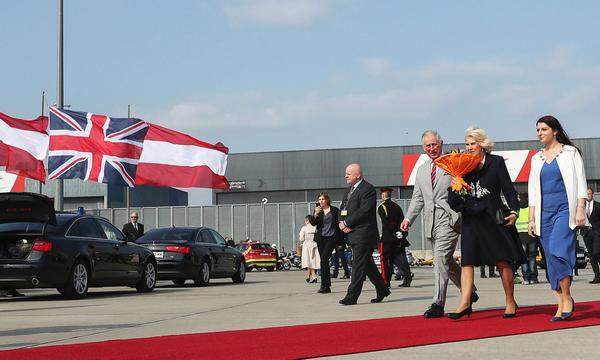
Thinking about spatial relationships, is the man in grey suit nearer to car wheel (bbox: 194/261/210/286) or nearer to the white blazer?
the white blazer

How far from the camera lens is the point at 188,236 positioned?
Answer: 22.9 metres

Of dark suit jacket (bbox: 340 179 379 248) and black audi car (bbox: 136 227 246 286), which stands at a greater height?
dark suit jacket (bbox: 340 179 379 248)

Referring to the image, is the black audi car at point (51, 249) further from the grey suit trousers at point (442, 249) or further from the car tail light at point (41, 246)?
the grey suit trousers at point (442, 249)

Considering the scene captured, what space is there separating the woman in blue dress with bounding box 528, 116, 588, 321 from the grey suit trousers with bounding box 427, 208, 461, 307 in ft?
3.77

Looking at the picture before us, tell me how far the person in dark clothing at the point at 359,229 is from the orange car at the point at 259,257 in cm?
2860

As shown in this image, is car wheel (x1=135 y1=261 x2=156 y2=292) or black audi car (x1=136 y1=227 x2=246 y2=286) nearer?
car wheel (x1=135 y1=261 x2=156 y2=292)

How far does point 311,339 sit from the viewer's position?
28.4 feet

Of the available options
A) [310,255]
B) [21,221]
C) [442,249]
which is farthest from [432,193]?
[310,255]

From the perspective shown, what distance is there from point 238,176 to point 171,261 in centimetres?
5813

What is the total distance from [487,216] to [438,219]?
0.85m

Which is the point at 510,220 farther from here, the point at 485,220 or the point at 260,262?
the point at 260,262

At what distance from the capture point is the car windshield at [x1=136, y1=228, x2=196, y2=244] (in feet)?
74.4

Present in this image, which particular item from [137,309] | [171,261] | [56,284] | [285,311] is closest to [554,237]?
[285,311]

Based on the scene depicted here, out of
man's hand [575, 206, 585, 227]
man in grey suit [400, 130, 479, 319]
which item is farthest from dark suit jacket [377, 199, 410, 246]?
man's hand [575, 206, 585, 227]
